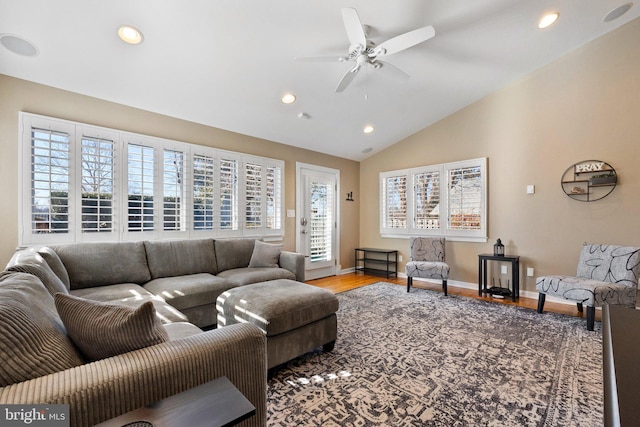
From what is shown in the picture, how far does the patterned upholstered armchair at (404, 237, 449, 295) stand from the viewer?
425cm

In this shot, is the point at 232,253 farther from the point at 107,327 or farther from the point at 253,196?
the point at 107,327

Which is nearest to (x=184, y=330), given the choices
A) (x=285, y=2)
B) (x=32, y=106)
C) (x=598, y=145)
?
(x=285, y=2)

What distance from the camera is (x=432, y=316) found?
11.0 feet

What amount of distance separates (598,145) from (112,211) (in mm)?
6005

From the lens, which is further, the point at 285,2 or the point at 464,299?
the point at 464,299

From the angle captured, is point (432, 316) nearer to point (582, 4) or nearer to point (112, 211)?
point (582, 4)

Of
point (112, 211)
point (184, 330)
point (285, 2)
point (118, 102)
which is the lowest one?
point (184, 330)

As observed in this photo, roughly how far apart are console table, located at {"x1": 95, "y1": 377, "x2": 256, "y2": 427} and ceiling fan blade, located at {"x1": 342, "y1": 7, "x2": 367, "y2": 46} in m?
2.46

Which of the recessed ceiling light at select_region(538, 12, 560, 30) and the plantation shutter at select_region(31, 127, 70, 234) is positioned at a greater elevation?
the recessed ceiling light at select_region(538, 12, 560, 30)

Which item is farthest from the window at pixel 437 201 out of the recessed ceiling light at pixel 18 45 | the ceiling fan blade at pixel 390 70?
the recessed ceiling light at pixel 18 45

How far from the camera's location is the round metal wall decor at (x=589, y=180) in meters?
3.47

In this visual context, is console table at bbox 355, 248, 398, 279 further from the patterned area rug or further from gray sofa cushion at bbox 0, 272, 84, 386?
gray sofa cushion at bbox 0, 272, 84, 386

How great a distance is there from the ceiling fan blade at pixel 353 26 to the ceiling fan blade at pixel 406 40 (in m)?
0.19

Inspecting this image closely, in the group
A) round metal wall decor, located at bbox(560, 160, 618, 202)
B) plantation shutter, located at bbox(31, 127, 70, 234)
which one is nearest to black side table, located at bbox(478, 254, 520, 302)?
round metal wall decor, located at bbox(560, 160, 618, 202)
